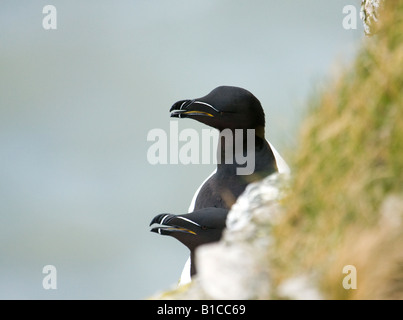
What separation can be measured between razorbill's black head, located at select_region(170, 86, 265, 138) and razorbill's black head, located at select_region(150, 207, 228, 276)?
1841 mm

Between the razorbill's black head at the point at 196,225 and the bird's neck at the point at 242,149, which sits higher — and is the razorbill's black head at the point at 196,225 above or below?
below

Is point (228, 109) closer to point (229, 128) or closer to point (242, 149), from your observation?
point (229, 128)

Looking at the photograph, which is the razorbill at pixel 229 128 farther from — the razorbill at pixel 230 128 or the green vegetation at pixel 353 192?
the green vegetation at pixel 353 192

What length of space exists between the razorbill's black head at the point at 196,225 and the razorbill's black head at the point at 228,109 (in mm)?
1841

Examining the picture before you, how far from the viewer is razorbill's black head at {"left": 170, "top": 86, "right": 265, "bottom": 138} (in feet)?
25.7

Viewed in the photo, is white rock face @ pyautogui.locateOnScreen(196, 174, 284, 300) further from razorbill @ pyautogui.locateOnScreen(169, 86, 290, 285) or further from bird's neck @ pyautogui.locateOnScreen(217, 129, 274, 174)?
bird's neck @ pyautogui.locateOnScreen(217, 129, 274, 174)

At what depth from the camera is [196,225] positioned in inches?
245

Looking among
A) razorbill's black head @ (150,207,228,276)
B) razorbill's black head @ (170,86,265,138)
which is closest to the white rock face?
razorbill's black head @ (150,207,228,276)

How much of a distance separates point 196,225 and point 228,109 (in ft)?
6.61

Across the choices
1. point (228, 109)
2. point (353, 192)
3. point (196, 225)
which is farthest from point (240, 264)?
point (228, 109)

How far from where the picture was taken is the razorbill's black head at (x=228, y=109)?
25.7ft

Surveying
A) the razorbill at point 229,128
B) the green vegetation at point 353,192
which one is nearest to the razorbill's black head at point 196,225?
the razorbill at point 229,128
